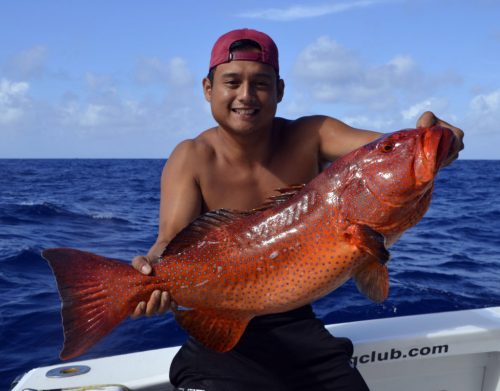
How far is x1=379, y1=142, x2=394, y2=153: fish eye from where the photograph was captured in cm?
241

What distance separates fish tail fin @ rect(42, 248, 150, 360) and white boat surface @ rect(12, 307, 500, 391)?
33.3 inches

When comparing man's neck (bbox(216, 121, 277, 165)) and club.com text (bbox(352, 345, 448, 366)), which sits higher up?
man's neck (bbox(216, 121, 277, 165))

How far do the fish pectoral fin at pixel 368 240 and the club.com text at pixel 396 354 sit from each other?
1.43 metres

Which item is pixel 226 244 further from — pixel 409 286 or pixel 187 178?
pixel 409 286

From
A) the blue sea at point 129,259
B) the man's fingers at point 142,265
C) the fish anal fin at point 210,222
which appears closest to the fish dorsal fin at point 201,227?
the fish anal fin at point 210,222

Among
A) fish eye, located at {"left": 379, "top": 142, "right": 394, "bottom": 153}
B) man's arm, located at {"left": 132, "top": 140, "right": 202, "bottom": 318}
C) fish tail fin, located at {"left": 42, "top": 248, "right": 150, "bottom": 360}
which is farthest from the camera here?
man's arm, located at {"left": 132, "top": 140, "right": 202, "bottom": 318}

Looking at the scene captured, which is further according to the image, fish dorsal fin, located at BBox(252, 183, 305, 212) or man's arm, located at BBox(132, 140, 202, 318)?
man's arm, located at BBox(132, 140, 202, 318)

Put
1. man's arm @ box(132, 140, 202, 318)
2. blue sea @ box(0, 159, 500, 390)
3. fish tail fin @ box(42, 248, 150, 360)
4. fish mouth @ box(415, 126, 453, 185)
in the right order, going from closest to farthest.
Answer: fish mouth @ box(415, 126, 453, 185), fish tail fin @ box(42, 248, 150, 360), man's arm @ box(132, 140, 202, 318), blue sea @ box(0, 159, 500, 390)

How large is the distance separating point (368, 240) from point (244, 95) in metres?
1.18

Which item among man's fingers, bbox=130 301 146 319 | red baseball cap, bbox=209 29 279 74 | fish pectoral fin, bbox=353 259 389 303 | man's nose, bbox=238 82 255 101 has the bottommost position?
man's fingers, bbox=130 301 146 319

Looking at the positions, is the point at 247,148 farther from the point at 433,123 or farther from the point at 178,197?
the point at 433,123

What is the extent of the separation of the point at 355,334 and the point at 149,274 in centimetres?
175

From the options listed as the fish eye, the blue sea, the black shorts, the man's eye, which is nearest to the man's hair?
the man's eye

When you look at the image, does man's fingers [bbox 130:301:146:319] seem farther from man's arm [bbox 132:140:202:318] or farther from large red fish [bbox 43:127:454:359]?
man's arm [bbox 132:140:202:318]
